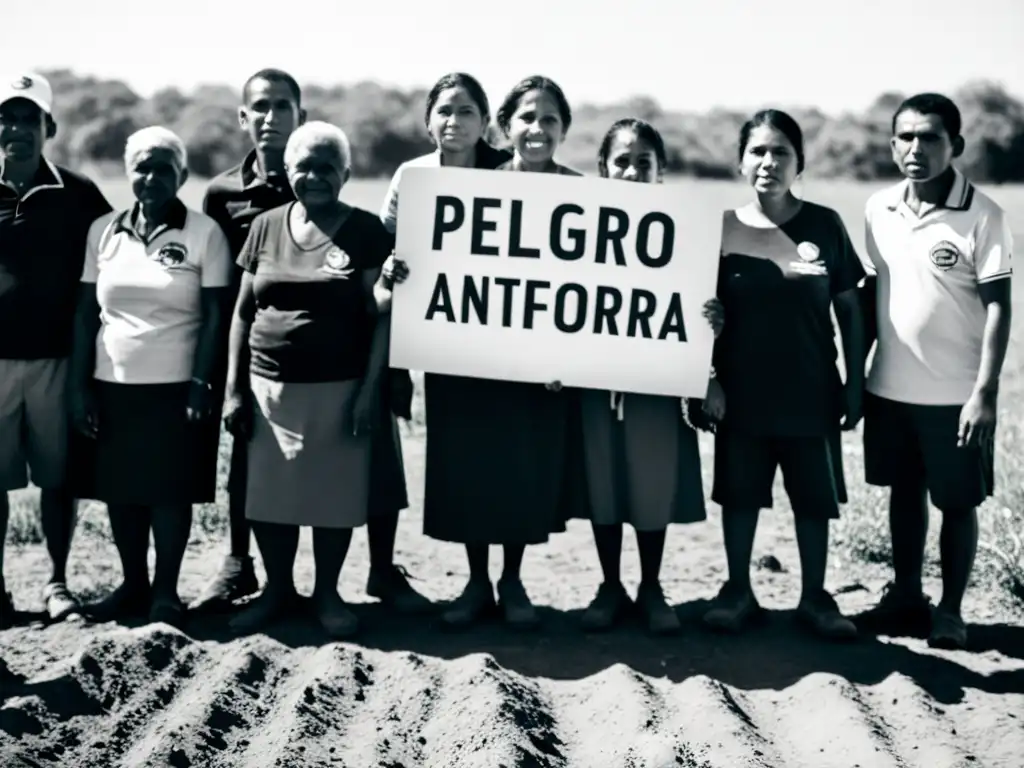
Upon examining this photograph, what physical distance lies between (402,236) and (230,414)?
956 mm

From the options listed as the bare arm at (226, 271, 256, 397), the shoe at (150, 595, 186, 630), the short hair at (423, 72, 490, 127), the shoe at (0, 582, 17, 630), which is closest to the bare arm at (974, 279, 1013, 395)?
the short hair at (423, 72, 490, 127)

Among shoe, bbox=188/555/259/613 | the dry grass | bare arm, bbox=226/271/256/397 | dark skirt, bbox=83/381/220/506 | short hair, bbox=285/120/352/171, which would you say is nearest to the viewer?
short hair, bbox=285/120/352/171

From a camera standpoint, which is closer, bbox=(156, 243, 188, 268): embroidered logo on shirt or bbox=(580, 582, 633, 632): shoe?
bbox=(156, 243, 188, 268): embroidered logo on shirt

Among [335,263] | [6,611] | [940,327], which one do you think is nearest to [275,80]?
[335,263]

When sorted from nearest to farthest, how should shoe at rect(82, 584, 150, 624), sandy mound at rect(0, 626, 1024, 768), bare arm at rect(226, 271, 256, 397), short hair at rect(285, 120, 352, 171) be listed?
1. sandy mound at rect(0, 626, 1024, 768)
2. short hair at rect(285, 120, 352, 171)
3. bare arm at rect(226, 271, 256, 397)
4. shoe at rect(82, 584, 150, 624)

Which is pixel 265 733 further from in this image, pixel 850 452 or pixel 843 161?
pixel 843 161

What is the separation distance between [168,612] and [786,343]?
267 centimetres

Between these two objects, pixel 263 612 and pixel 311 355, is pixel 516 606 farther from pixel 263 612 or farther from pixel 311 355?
pixel 311 355

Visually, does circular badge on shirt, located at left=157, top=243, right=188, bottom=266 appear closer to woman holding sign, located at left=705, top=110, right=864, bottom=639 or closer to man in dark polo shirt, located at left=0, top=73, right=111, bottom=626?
man in dark polo shirt, located at left=0, top=73, right=111, bottom=626

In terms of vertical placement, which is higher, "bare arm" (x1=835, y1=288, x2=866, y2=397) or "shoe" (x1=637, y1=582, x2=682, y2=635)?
"bare arm" (x1=835, y1=288, x2=866, y2=397)

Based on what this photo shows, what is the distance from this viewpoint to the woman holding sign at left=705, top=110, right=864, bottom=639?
4766 mm

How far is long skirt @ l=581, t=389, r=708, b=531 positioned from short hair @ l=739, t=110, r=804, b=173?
41.8 inches

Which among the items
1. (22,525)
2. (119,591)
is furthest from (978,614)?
(22,525)

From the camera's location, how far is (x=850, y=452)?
8.75 meters
